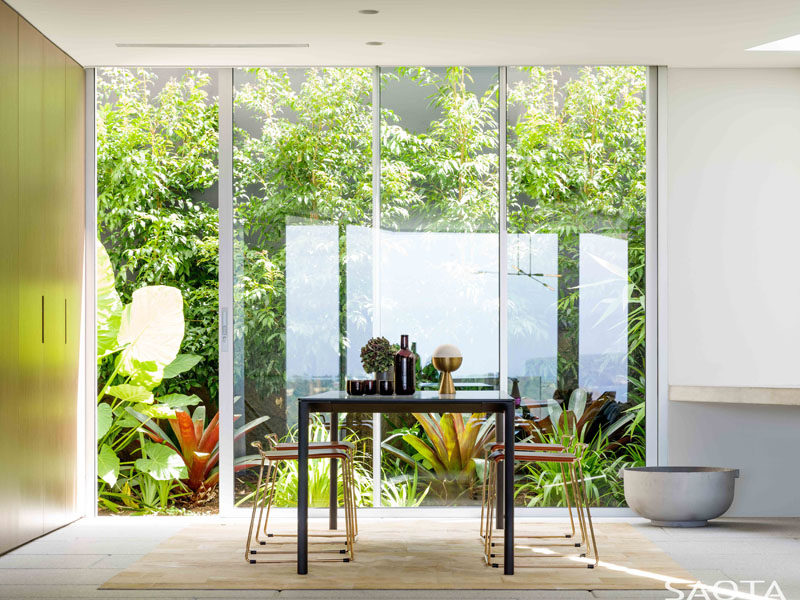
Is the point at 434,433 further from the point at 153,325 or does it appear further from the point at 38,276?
the point at 38,276

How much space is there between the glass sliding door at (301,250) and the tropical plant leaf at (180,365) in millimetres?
1084

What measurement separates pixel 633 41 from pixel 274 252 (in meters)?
2.48

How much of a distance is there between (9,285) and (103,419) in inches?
77.2

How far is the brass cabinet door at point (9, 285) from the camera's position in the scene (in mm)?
4797

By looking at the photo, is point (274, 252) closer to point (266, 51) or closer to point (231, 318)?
point (231, 318)

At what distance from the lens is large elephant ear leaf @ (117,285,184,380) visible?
665 centimetres

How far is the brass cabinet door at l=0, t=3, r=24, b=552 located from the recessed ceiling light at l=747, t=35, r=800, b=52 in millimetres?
4032

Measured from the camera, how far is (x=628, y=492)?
577 centimetres

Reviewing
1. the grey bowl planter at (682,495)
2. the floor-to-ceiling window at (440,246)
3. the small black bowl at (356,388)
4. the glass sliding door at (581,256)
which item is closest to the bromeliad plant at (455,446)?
the floor-to-ceiling window at (440,246)

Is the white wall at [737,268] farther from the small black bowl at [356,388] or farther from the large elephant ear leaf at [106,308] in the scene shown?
the large elephant ear leaf at [106,308]

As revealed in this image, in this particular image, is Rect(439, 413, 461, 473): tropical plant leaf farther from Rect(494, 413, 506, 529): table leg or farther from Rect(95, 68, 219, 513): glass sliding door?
Rect(95, 68, 219, 513): glass sliding door

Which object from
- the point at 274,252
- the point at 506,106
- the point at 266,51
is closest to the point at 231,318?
the point at 274,252

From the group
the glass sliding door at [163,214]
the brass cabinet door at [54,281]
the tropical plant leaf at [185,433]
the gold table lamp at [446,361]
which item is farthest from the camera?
the glass sliding door at [163,214]

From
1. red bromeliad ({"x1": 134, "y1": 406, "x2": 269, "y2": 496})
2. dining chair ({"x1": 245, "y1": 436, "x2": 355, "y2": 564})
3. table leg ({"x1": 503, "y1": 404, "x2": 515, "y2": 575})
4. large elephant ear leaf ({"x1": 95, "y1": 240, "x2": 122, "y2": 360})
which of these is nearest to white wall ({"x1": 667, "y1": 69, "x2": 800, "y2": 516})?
table leg ({"x1": 503, "y1": 404, "x2": 515, "y2": 575})
